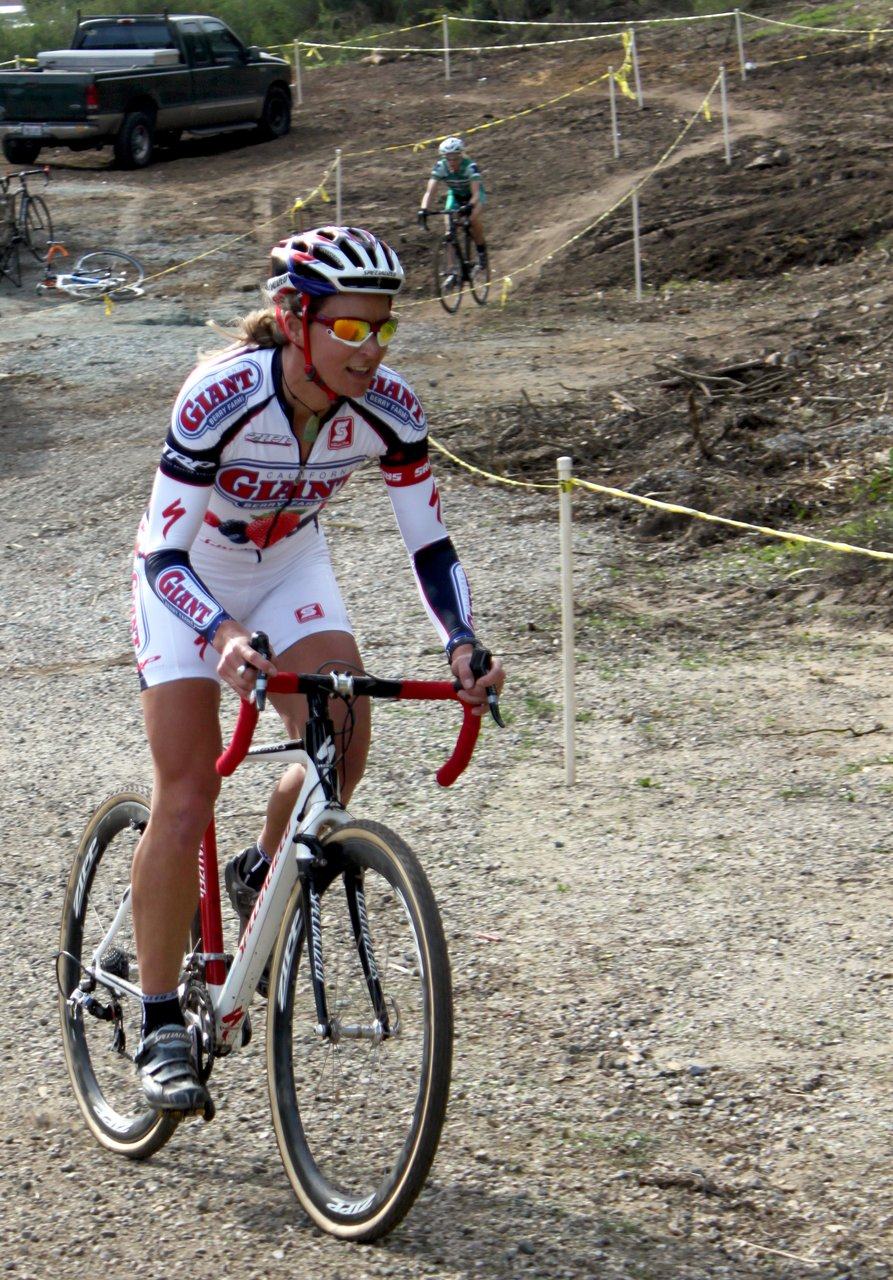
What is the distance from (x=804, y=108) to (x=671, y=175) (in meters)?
3.58

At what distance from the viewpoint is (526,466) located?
37.4ft

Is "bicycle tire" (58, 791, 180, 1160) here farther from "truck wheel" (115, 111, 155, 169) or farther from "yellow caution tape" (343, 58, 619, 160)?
"truck wheel" (115, 111, 155, 169)

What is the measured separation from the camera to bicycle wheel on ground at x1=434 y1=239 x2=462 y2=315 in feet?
57.8

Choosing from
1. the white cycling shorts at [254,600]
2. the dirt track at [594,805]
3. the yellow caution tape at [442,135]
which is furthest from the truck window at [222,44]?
the white cycling shorts at [254,600]

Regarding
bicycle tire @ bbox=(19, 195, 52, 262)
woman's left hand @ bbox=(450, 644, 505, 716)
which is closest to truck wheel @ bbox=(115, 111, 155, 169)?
bicycle tire @ bbox=(19, 195, 52, 262)

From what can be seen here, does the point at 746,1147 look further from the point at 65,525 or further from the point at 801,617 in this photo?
the point at 65,525

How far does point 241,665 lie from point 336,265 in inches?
37.6

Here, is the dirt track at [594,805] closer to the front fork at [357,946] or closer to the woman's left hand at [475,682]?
the front fork at [357,946]

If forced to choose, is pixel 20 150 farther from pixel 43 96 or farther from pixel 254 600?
pixel 254 600

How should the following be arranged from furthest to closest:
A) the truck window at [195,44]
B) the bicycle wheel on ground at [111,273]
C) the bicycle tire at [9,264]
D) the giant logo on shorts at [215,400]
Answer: the truck window at [195,44] < the bicycle tire at [9,264] < the bicycle wheel on ground at [111,273] < the giant logo on shorts at [215,400]

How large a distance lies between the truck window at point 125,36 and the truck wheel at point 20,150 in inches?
87.5

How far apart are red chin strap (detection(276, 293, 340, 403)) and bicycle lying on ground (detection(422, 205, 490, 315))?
1408 centimetres

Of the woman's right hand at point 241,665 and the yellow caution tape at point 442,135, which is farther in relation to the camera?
the yellow caution tape at point 442,135

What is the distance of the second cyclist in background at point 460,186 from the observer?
17.4m
